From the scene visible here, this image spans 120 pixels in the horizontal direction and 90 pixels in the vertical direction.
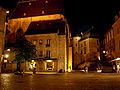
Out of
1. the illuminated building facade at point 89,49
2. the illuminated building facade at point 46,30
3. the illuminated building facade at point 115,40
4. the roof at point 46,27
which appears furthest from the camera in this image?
the illuminated building facade at point 89,49

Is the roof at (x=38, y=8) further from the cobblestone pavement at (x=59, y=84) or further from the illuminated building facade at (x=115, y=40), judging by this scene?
the cobblestone pavement at (x=59, y=84)

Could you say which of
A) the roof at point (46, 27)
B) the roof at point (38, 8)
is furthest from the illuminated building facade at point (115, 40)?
the roof at point (38, 8)

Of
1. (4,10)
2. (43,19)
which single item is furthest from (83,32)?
(4,10)

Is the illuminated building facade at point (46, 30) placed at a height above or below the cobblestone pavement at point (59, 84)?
above

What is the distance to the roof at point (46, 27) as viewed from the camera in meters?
66.6

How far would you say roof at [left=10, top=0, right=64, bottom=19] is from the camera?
72325mm

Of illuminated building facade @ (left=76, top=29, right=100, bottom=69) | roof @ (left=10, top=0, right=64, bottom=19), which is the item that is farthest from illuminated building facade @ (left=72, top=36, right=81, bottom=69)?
roof @ (left=10, top=0, right=64, bottom=19)

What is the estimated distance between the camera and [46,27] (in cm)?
6888

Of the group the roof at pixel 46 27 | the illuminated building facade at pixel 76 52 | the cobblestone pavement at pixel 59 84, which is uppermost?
the roof at pixel 46 27

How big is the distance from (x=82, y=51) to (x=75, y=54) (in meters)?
3.43

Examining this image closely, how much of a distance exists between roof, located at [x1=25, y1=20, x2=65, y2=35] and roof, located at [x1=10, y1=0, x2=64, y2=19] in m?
3.74

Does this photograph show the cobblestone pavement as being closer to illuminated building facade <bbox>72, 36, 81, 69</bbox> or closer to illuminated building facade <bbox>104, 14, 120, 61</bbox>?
illuminated building facade <bbox>104, 14, 120, 61</bbox>

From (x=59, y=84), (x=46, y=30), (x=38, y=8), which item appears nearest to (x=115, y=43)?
(x=46, y=30)

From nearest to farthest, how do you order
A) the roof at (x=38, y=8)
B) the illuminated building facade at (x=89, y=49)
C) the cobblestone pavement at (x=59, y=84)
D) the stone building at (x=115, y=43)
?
1. the cobblestone pavement at (x=59, y=84)
2. the stone building at (x=115, y=43)
3. the roof at (x=38, y=8)
4. the illuminated building facade at (x=89, y=49)
